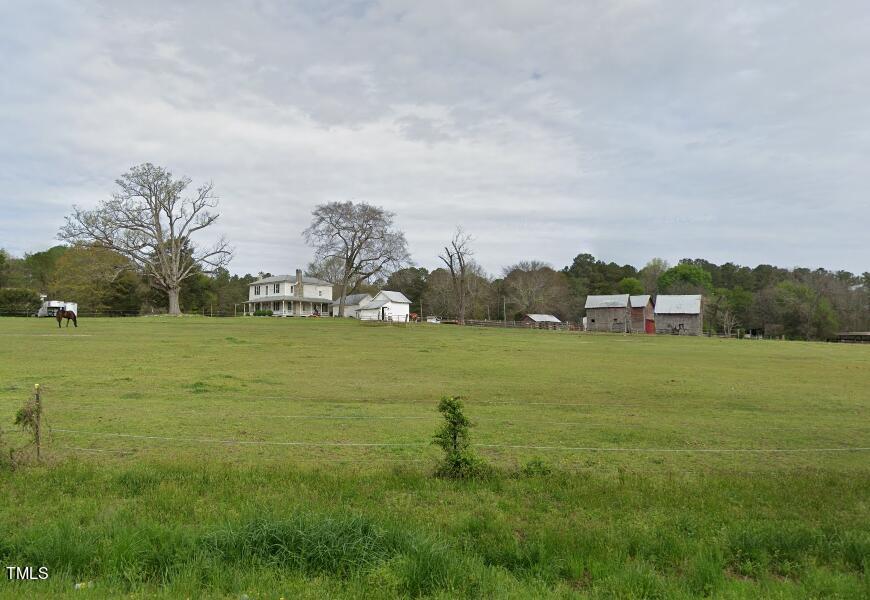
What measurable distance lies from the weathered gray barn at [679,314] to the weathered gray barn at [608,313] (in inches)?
209

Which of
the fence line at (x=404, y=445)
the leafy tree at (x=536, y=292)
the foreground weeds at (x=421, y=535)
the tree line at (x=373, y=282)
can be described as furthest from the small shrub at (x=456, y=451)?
the leafy tree at (x=536, y=292)

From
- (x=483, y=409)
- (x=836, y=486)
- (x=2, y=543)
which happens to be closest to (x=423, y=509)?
(x=2, y=543)

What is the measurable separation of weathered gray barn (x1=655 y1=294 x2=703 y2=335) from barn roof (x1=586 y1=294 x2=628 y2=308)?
5436mm

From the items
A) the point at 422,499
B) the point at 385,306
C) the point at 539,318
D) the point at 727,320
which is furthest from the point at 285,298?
the point at 422,499

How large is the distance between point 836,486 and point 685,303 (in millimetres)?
90740

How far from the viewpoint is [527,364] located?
27.6m

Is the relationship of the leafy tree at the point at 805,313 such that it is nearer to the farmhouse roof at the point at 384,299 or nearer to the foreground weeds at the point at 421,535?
the farmhouse roof at the point at 384,299

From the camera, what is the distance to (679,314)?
90750mm

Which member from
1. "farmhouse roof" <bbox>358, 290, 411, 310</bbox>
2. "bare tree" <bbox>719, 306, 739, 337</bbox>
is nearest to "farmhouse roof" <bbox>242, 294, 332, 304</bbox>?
"farmhouse roof" <bbox>358, 290, 411, 310</bbox>

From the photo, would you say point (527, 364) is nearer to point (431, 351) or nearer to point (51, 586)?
point (431, 351)

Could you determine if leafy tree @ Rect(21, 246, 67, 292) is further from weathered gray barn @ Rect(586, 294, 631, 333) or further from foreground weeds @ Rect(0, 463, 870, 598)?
foreground weeds @ Rect(0, 463, 870, 598)

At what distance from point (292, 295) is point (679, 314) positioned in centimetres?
6401

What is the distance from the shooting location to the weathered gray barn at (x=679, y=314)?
89.3m

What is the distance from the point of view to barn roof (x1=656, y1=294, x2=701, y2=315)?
89375 millimetres
